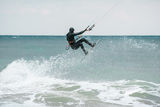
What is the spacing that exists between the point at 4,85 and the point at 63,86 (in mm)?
4688

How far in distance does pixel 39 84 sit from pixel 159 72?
13055mm

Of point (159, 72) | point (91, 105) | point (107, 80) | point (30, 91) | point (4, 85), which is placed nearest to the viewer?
point (91, 105)

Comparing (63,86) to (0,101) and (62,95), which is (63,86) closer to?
(62,95)

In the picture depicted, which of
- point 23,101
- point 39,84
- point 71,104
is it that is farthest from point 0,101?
point 39,84

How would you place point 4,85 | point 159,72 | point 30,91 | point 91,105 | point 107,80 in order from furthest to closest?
point 159,72 → point 107,80 → point 4,85 → point 30,91 → point 91,105

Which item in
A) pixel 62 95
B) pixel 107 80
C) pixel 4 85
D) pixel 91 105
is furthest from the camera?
pixel 107 80

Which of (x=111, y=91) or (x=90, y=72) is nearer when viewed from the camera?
(x=111, y=91)

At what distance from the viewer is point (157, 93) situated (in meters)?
15.9

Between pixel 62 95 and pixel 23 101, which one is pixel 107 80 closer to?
pixel 62 95

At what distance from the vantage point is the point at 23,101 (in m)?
13.8

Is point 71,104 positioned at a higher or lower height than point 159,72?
lower

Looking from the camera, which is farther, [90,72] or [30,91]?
[90,72]

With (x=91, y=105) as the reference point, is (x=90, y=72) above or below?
above

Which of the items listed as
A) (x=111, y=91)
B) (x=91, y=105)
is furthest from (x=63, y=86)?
(x=91, y=105)
